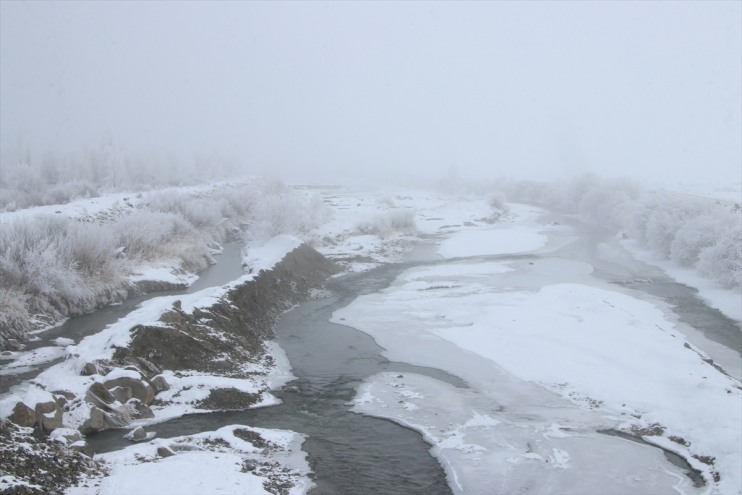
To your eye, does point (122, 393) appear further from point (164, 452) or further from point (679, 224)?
point (679, 224)

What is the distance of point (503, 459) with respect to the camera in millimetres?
11250

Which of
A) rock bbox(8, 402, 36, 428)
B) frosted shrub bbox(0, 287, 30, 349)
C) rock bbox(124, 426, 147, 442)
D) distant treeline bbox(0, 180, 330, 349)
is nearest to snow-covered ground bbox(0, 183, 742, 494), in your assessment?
rock bbox(8, 402, 36, 428)

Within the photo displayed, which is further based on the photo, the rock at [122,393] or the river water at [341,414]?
the rock at [122,393]

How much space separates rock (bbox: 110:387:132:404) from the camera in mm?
12352

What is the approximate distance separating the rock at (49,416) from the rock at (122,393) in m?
1.66

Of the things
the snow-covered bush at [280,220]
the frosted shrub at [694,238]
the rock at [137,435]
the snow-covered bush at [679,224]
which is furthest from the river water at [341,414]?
the snow-covered bush at [280,220]

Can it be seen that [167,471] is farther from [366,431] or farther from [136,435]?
[366,431]

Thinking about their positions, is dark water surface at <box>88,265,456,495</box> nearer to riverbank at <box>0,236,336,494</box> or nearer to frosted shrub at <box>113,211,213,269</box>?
riverbank at <box>0,236,336,494</box>

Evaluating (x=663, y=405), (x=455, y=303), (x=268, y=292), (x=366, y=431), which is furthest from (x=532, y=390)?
(x=268, y=292)

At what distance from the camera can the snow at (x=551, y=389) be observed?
10953 mm

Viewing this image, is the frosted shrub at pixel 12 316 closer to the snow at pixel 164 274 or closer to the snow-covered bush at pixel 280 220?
the snow at pixel 164 274

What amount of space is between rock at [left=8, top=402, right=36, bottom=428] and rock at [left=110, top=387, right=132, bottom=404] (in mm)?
2293

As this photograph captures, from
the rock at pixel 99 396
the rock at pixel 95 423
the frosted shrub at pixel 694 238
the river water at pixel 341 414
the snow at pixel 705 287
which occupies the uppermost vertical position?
the frosted shrub at pixel 694 238

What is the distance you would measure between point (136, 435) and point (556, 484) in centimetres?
851
